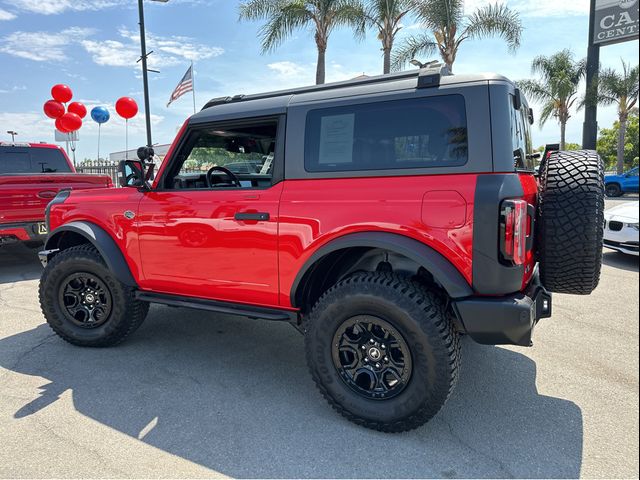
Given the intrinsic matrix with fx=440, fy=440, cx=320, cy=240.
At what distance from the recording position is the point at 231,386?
10.1 feet

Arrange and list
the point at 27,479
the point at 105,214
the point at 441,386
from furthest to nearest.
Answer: the point at 105,214 < the point at 441,386 < the point at 27,479

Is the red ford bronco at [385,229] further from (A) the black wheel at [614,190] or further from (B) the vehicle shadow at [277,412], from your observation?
(A) the black wheel at [614,190]

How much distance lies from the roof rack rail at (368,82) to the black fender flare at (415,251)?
90 cm

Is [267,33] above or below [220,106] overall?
above

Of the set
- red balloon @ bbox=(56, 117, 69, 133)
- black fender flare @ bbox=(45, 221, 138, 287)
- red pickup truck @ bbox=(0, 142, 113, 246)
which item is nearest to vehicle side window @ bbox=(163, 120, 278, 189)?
black fender flare @ bbox=(45, 221, 138, 287)

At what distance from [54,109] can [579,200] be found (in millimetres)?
18054

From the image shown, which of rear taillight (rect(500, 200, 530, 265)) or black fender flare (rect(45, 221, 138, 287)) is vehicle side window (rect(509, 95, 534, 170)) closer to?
rear taillight (rect(500, 200, 530, 265))

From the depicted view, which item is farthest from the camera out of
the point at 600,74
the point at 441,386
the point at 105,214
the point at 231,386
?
the point at 600,74

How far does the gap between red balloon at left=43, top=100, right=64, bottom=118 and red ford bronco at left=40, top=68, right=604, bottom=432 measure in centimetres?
1561

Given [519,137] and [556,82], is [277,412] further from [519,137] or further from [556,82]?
[556,82]

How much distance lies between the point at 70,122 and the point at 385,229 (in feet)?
55.5

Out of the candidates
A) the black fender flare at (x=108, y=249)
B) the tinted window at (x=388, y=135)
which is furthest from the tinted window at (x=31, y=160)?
the tinted window at (x=388, y=135)

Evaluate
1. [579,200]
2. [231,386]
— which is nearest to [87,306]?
[231,386]

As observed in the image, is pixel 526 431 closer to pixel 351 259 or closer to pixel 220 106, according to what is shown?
pixel 351 259
